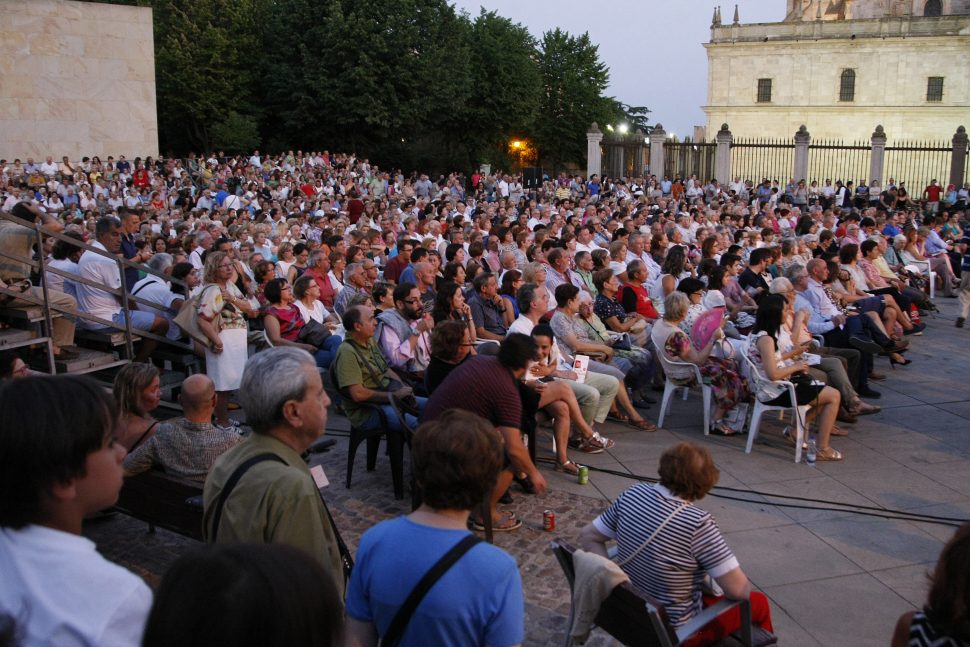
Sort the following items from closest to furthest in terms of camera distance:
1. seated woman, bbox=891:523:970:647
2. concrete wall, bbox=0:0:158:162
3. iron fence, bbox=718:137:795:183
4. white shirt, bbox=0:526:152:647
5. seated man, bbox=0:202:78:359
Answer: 1. white shirt, bbox=0:526:152:647
2. seated woman, bbox=891:523:970:647
3. seated man, bbox=0:202:78:359
4. concrete wall, bbox=0:0:158:162
5. iron fence, bbox=718:137:795:183

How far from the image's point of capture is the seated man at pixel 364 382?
6410 millimetres

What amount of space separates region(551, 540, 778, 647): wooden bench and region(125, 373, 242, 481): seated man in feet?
7.32

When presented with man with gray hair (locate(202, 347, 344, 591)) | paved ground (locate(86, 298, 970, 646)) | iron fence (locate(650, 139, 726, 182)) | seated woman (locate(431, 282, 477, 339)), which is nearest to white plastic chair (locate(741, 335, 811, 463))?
paved ground (locate(86, 298, 970, 646))

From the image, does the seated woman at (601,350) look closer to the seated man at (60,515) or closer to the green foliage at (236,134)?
the seated man at (60,515)

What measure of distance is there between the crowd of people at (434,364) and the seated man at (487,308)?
0.03 m

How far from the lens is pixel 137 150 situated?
101 feet

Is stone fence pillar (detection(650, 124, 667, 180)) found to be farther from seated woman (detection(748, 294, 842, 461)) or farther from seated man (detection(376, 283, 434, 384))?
seated man (detection(376, 283, 434, 384))

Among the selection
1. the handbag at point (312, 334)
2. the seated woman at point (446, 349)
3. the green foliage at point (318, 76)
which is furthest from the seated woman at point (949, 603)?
the green foliage at point (318, 76)

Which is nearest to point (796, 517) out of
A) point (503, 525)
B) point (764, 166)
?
point (503, 525)

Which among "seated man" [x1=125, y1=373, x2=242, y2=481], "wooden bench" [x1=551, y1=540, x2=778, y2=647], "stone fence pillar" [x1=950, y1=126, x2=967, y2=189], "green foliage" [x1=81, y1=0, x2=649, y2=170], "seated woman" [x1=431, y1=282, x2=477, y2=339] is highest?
"green foliage" [x1=81, y1=0, x2=649, y2=170]

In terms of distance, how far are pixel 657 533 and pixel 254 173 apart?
25.1 metres

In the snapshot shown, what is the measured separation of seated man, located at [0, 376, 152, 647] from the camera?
1.65 m

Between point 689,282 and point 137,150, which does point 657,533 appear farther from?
point 137,150

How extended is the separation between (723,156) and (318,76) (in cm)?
1824
